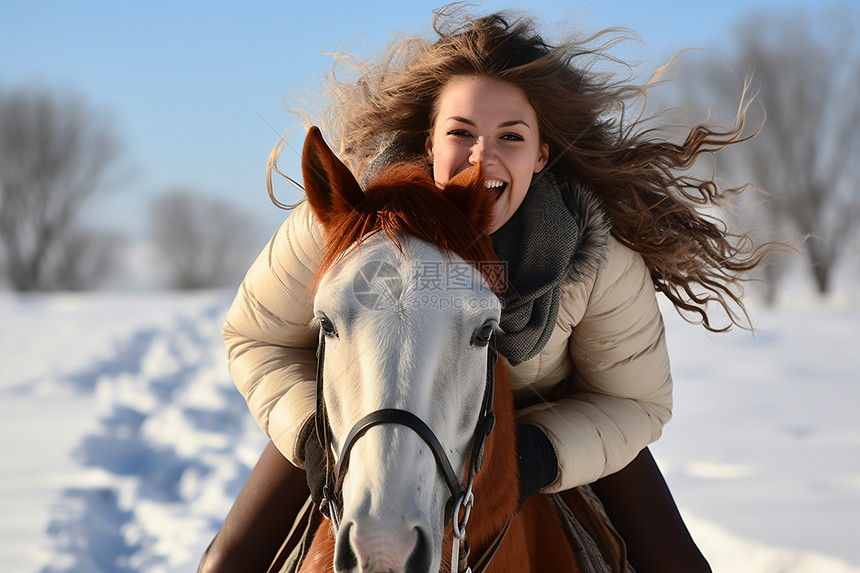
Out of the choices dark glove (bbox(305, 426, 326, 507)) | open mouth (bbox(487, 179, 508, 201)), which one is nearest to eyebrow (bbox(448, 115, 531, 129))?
open mouth (bbox(487, 179, 508, 201))

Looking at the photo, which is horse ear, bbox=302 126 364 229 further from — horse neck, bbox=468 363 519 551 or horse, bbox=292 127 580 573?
horse neck, bbox=468 363 519 551

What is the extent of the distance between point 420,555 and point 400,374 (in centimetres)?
31

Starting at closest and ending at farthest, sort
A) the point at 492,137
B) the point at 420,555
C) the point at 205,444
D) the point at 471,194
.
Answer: the point at 420,555
the point at 471,194
the point at 492,137
the point at 205,444

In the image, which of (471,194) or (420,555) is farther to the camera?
(471,194)

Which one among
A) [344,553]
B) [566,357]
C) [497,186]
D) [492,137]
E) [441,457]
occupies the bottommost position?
[566,357]

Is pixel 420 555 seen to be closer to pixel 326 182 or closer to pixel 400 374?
pixel 400 374

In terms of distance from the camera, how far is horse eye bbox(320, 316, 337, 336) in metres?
1.30

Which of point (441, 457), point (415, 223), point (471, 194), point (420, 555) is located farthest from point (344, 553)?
point (471, 194)

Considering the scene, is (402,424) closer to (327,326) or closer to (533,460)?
(327,326)

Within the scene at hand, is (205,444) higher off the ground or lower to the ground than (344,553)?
lower

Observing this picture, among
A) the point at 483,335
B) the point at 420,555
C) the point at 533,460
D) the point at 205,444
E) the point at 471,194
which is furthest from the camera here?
the point at 205,444

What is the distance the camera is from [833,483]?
4883 mm

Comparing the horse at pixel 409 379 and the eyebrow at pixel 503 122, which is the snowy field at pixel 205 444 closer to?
the eyebrow at pixel 503 122

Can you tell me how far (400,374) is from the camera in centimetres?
117
